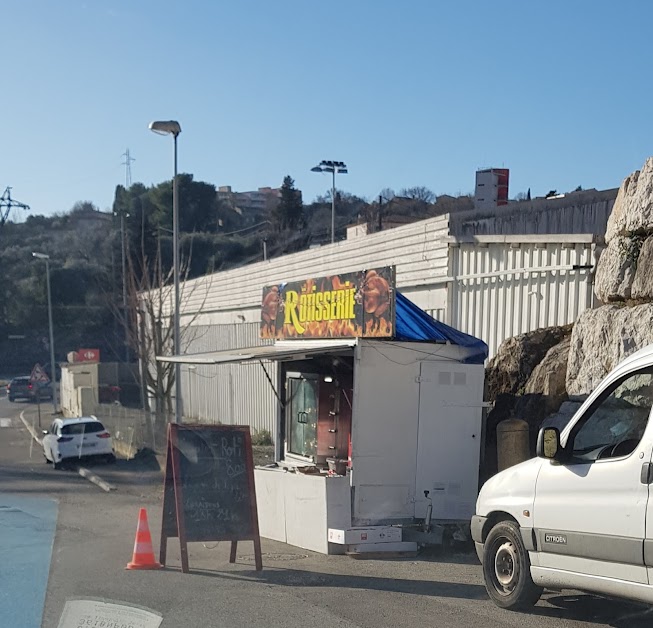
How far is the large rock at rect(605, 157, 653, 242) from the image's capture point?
1076 centimetres

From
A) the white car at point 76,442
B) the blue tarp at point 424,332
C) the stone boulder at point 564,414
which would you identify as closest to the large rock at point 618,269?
the stone boulder at point 564,414

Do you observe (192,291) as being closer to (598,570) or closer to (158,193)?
(598,570)

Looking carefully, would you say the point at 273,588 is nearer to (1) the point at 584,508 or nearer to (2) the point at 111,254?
(1) the point at 584,508

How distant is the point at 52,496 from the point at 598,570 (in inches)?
498

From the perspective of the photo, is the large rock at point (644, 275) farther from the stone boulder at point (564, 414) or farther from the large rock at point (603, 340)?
the stone boulder at point (564, 414)

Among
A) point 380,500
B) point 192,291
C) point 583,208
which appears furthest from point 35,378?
point 380,500

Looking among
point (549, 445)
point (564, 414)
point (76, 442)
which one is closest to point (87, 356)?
point (76, 442)

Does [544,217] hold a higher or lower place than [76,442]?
higher

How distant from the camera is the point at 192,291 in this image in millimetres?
35125

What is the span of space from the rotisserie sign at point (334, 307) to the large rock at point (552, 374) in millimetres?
2679

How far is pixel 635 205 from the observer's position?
1102 cm

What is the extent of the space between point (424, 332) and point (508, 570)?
4.04m

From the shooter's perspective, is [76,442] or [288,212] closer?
[76,442]

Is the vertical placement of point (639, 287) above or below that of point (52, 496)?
above
